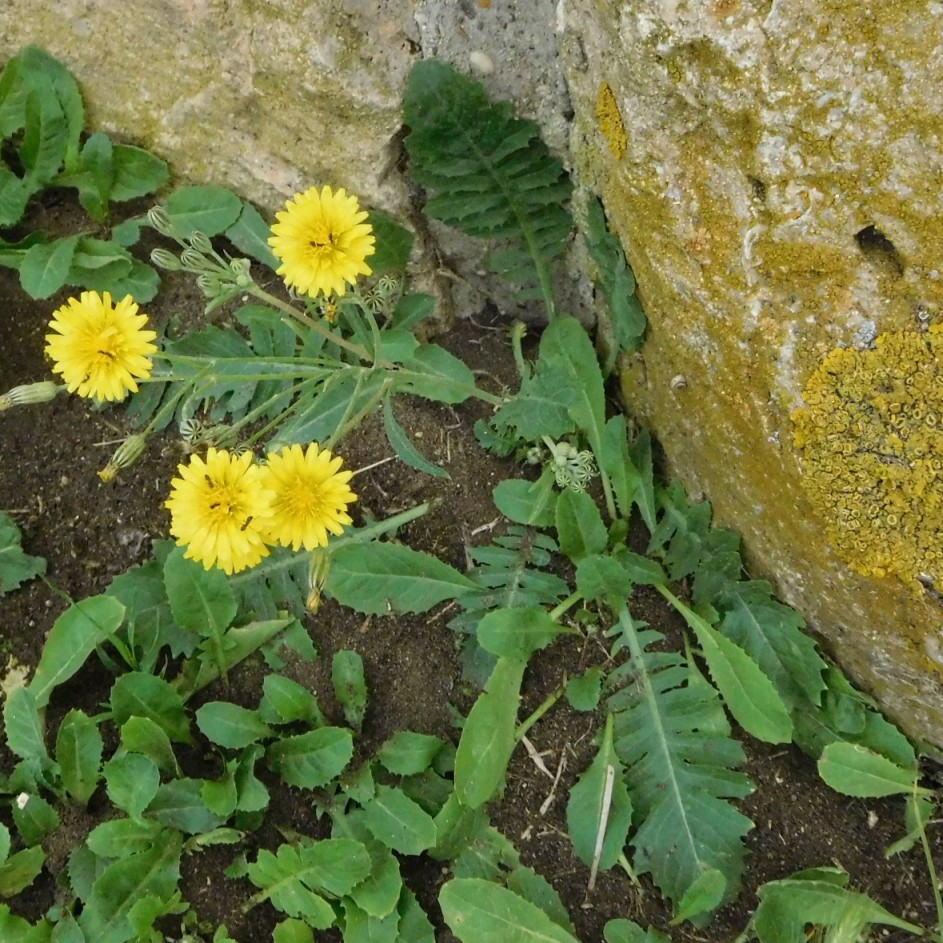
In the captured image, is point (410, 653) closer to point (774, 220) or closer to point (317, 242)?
point (317, 242)

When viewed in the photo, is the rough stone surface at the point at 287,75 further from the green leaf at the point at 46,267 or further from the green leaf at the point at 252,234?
the green leaf at the point at 46,267

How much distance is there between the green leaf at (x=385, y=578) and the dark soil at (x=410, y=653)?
143 mm

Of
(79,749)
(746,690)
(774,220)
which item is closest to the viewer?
(774,220)

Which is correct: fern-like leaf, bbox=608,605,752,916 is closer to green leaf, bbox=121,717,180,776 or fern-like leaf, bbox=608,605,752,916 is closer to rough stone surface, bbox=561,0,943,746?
rough stone surface, bbox=561,0,943,746

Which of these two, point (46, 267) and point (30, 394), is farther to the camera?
point (46, 267)

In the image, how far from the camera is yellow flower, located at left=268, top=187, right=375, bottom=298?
6.48 feet

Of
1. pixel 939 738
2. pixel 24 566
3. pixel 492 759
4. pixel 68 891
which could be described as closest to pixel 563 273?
pixel 492 759

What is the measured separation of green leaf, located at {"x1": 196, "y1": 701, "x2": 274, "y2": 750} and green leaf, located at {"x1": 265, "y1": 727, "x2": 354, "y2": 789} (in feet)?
0.25

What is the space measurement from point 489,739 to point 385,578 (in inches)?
19.5

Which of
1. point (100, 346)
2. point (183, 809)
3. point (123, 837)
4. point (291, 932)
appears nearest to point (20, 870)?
point (123, 837)

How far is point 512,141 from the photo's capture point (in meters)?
2.37

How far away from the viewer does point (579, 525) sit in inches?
92.4

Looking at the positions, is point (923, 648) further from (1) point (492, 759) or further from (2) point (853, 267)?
(1) point (492, 759)

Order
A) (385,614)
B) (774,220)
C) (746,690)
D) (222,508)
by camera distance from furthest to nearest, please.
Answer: (385,614), (746,690), (222,508), (774,220)
